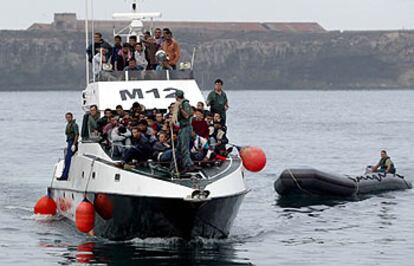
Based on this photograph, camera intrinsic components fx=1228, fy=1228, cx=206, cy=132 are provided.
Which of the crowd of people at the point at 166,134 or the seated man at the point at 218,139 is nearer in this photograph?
the crowd of people at the point at 166,134

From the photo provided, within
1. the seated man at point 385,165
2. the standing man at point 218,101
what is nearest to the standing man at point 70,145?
the standing man at point 218,101

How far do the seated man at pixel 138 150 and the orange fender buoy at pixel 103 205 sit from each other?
3.44ft

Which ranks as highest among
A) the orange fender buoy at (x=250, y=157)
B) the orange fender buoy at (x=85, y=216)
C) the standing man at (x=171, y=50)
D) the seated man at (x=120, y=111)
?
the standing man at (x=171, y=50)

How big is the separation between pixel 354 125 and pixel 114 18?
79.0 meters

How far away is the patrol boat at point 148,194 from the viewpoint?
2820 centimetres

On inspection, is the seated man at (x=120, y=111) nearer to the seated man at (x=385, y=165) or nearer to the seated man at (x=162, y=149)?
the seated man at (x=162, y=149)

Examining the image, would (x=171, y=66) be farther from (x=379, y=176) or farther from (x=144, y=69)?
(x=379, y=176)

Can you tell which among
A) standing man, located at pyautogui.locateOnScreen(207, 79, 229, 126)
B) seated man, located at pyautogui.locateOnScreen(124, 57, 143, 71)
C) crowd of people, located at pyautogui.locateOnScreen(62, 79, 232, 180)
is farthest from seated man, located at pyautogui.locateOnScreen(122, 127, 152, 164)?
seated man, located at pyautogui.locateOnScreen(124, 57, 143, 71)

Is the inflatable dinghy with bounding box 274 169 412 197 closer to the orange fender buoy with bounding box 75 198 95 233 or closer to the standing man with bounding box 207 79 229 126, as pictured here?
the standing man with bounding box 207 79 229 126

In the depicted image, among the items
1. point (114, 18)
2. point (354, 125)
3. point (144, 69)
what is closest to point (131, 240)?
point (144, 69)

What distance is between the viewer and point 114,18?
3741cm

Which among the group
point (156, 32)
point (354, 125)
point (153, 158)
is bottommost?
point (354, 125)

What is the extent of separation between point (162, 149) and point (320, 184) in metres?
15.2

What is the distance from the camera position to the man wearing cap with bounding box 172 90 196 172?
28.6m
